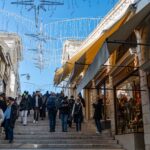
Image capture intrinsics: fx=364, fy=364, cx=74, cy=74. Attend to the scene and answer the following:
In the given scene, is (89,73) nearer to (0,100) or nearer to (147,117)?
(147,117)

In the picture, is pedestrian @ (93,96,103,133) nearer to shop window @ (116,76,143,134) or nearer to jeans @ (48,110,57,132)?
shop window @ (116,76,143,134)

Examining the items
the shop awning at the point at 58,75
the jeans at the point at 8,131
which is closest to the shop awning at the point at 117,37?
the shop awning at the point at 58,75

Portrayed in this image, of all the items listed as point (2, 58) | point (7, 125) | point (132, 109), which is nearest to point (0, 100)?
point (7, 125)

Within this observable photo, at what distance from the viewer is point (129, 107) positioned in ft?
48.6

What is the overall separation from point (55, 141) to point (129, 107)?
3310mm

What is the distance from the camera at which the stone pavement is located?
14.0m

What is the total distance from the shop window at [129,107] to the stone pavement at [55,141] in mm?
852

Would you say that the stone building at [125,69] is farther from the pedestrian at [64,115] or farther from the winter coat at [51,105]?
the winter coat at [51,105]

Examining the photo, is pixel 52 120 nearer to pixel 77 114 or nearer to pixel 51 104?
pixel 51 104

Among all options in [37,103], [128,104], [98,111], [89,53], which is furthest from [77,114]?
[89,53]

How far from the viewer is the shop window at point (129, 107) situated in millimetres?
13625

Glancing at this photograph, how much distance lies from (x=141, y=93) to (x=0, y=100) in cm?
758

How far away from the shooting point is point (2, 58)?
29.7m

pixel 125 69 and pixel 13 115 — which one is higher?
pixel 125 69
